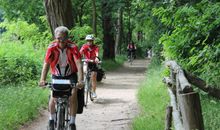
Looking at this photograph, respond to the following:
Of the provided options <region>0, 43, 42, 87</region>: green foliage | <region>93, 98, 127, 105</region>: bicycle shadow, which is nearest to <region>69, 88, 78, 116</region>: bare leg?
<region>93, 98, 127, 105</region>: bicycle shadow

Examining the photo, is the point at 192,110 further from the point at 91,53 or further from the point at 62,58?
the point at 91,53

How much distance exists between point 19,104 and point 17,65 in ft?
15.6

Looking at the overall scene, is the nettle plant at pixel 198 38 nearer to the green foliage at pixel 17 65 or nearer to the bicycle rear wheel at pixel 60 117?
the bicycle rear wheel at pixel 60 117

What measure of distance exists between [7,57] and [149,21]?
8.69m

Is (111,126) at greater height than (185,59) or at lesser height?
lesser

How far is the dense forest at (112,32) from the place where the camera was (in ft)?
26.5

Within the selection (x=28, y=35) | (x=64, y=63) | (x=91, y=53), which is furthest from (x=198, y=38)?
(x=28, y=35)

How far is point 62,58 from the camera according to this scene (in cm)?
752

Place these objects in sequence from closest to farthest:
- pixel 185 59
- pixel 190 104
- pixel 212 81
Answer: pixel 190 104 → pixel 212 81 → pixel 185 59

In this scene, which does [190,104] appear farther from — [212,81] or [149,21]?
[149,21]

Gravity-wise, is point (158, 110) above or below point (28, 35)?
below

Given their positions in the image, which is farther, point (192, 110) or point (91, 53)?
point (91, 53)

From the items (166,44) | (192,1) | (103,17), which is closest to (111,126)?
(166,44)

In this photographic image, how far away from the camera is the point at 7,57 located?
14883 millimetres
